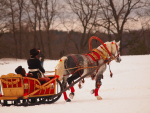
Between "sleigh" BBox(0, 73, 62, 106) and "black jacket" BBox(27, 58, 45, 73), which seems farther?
"black jacket" BBox(27, 58, 45, 73)

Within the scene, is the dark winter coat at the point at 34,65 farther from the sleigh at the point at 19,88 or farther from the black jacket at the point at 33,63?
the sleigh at the point at 19,88

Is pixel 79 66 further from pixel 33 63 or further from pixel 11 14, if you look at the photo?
pixel 11 14

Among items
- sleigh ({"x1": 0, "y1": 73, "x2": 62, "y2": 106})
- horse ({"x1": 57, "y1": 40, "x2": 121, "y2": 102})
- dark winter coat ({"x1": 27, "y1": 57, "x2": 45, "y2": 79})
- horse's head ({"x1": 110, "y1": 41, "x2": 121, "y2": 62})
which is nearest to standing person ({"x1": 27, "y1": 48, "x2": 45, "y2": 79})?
dark winter coat ({"x1": 27, "y1": 57, "x2": 45, "y2": 79})

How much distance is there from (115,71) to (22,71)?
10.8m

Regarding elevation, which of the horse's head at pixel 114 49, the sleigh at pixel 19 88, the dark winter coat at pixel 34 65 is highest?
the horse's head at pixel 114 49

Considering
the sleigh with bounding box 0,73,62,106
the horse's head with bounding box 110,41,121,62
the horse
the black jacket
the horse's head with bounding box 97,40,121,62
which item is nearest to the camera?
the sleigh with bounding box 0,73,62,106

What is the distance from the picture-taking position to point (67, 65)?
21.6ft

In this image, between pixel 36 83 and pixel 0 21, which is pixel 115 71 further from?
pixel 0 21

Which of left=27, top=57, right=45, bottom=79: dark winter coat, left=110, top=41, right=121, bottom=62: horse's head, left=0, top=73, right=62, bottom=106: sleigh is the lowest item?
left=0, top=73, right=62, bottom=106: sleigh

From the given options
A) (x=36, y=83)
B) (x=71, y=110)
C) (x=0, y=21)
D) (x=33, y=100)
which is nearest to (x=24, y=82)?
A: (x=36, y=83)

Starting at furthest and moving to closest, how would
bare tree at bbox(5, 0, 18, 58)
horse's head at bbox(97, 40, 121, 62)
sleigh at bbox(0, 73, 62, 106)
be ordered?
bare tree at bbox(5, 0, 18, 58)
horse's head at bbox(97, 40, 121, 62)
sleigh at bbox(0, 73, 62, 106)

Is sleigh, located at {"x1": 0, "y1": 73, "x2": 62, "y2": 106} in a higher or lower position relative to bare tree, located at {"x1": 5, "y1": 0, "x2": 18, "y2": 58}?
lower

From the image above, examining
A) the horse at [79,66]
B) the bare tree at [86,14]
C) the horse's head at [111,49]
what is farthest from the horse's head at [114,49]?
the bare tree at [86,14]

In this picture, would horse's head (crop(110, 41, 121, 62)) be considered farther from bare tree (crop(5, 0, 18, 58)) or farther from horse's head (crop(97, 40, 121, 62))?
bare tree (crop(5, 0, 18, 58))
